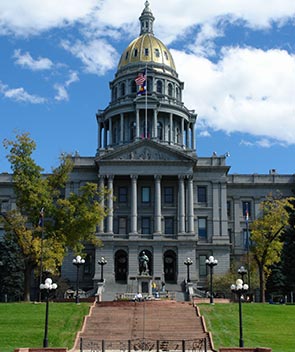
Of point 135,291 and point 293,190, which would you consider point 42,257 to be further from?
point 293,190

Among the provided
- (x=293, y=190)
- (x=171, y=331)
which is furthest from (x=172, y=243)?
(x=171, y=331)

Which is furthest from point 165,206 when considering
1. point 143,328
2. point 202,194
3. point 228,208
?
point 143,328

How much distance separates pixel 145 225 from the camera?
259ft

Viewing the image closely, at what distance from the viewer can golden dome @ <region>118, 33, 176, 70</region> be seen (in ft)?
327

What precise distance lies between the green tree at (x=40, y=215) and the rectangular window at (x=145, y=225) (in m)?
22.0

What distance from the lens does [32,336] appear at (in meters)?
37.6

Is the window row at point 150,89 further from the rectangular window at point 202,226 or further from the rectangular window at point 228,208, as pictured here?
the rectangular window at point 202,226

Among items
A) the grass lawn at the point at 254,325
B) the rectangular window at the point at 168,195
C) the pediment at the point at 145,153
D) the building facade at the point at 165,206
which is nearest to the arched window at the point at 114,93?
the building facade at the point at 165,206

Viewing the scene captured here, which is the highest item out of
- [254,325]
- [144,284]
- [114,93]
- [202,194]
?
[114,93]

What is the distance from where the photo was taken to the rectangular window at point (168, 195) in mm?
79625

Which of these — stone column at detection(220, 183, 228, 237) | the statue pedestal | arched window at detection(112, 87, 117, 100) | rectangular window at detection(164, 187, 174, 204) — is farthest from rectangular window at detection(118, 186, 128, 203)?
arched window at detection(112, 87, 117, 100)

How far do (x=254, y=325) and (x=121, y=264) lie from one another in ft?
124

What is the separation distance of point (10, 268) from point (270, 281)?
3016cm

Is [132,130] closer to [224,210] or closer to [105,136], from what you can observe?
[105,136]
